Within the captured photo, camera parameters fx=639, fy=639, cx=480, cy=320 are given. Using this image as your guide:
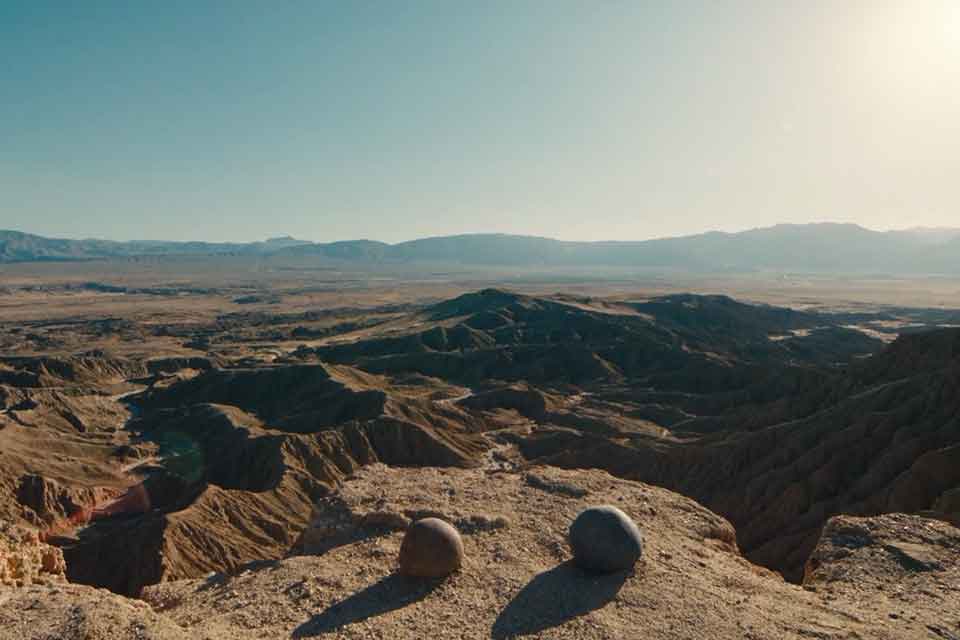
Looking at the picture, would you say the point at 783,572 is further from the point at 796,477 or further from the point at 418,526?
the point at 418,526

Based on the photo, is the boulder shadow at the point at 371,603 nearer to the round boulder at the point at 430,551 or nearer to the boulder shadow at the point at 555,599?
the round boulder at the point at 430,551

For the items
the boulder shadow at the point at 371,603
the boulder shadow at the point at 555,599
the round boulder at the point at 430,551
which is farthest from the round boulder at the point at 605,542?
the boulder shadow at the point at 371,603

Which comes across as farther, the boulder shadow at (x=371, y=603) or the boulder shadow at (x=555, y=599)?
the boulder shadow at (x=371, y=603)

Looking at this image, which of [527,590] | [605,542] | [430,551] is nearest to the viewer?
[527,590]

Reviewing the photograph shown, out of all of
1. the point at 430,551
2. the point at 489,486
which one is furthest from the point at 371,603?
the point at 489,486

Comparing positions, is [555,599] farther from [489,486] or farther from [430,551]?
[489,486]

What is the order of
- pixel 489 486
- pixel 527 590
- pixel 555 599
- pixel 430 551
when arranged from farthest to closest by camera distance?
pixel 489 486
pixel 430 551
pixel 527 590
pixel 555 599

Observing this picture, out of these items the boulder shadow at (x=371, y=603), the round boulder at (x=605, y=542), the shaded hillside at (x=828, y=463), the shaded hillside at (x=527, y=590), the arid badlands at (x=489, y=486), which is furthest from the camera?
the shaded hillside at (x=828, y=463)

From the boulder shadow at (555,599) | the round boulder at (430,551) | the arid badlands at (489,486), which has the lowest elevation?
the arid badlands at (489,486)
